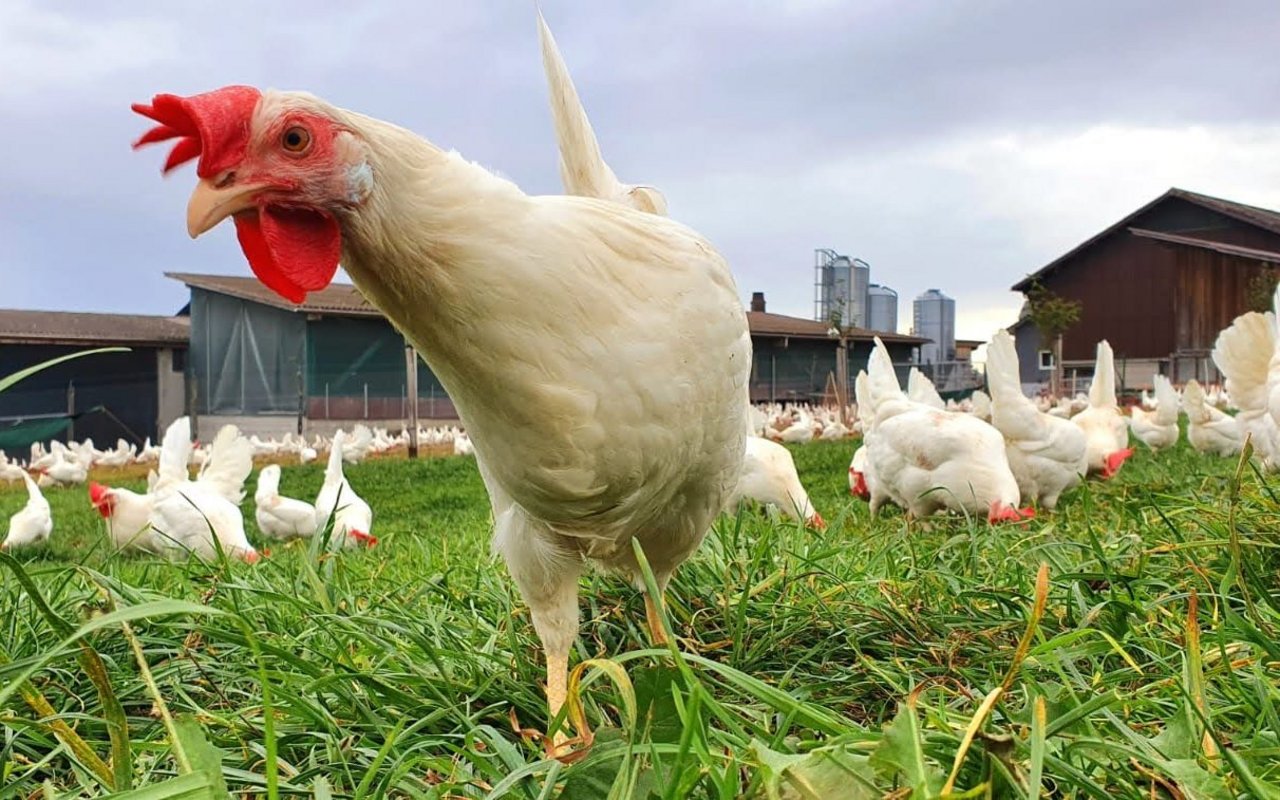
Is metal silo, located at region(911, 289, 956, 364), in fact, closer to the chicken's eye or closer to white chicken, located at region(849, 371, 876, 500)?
white chicken, located at region(849, 371, 876, 500)

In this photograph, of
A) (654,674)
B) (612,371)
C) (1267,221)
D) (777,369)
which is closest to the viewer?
(654,674)

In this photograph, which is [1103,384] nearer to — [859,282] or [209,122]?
[209,122]

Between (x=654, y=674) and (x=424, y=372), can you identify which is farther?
(x=424, y=372)

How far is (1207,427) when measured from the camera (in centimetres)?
822

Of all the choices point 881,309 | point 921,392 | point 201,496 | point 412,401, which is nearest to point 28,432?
point 412,401

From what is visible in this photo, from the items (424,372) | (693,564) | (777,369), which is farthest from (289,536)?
(777,369)

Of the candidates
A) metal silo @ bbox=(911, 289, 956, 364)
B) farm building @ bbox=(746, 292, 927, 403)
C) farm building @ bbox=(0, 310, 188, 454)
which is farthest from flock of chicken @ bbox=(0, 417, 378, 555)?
metal silo @ bbox=(911, 289, 956, 364)

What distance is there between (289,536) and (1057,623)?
673 centimetres

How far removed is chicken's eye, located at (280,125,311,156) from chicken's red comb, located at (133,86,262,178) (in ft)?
0.18

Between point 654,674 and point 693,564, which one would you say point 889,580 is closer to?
point 693,564

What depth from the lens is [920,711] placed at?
1.21m

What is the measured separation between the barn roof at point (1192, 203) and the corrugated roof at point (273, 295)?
64.2 feet

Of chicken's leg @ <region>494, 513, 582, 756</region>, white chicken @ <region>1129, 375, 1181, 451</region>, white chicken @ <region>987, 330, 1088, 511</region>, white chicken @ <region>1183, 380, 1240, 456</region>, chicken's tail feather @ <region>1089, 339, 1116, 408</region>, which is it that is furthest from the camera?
white chicken @ <region>1129, 375, 1181, 451</region>

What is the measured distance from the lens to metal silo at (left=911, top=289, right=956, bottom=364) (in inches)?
1299
